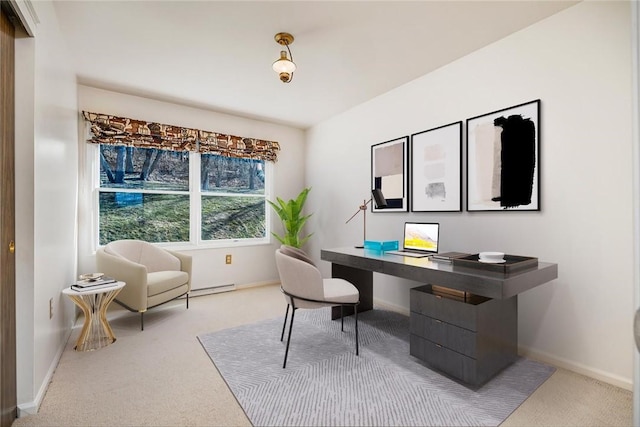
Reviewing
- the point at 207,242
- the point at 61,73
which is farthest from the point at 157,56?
the point at 207,242

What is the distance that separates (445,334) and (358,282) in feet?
4.29

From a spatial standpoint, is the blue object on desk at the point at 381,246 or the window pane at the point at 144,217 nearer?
the blue object on desk at the point at 381,246

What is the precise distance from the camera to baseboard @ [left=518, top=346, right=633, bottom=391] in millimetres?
1861

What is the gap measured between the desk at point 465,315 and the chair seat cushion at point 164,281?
214 cm

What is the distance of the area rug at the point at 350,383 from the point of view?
5.26 ft

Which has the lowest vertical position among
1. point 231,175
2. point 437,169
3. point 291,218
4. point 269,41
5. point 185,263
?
point 185,263

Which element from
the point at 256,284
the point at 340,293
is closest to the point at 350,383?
the point at 340,293

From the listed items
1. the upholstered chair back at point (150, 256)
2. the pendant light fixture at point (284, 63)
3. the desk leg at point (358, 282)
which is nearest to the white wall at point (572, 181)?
the desk leg at point (358, 282)

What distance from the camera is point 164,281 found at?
3.01m

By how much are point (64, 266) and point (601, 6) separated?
4353 mm

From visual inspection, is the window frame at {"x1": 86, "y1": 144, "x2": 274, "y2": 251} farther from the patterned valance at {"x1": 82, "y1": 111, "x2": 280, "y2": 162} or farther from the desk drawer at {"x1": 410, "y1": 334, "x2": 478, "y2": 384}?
the desk drawer at {"x1": 410, "y1": 334, "x2": 478, "y2": 384}

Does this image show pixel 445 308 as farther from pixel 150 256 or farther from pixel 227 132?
pixel 227 132

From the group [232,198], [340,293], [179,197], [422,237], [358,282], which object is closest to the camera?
[340,293]

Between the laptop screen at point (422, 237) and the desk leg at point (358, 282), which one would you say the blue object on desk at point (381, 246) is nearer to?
the laptop screen at point (422, 237)
